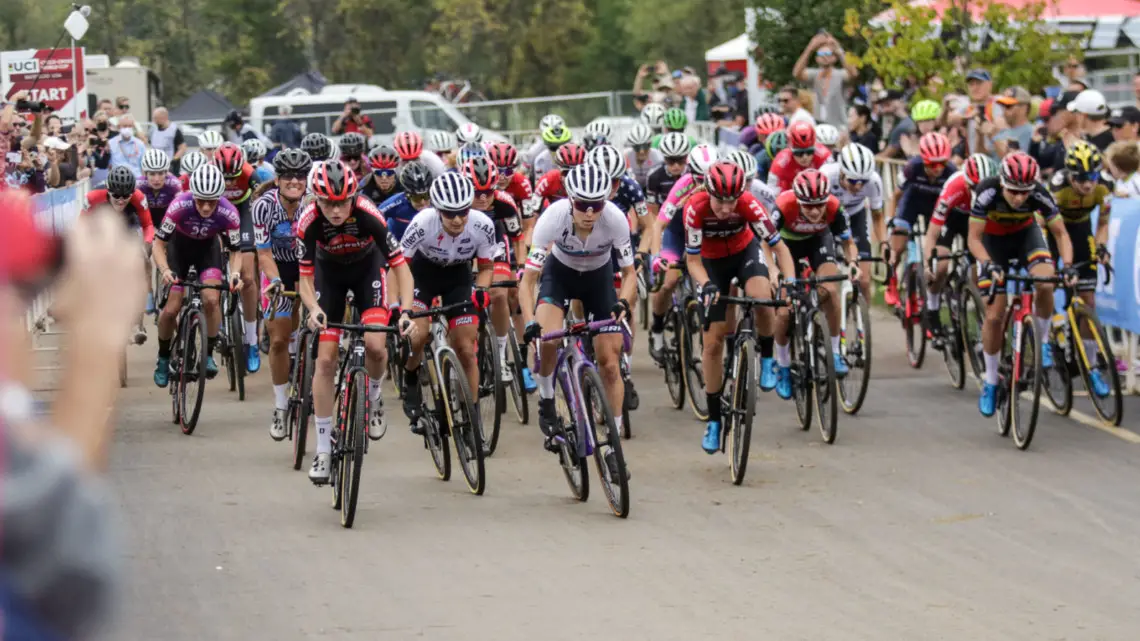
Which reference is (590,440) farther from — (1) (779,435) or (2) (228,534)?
(1) (779,435)

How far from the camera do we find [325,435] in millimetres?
10180

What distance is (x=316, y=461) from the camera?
33.4 ft

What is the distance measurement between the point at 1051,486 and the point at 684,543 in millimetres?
2608

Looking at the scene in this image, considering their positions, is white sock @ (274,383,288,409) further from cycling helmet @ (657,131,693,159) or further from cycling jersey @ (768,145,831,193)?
cycling jersey @ (768,145,831,193)

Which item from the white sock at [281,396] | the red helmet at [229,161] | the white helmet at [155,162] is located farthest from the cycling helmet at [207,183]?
the white sock at [281,396]

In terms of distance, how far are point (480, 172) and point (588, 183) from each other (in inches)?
99.7

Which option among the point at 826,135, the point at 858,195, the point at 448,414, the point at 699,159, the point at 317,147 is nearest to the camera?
the point at 448,414

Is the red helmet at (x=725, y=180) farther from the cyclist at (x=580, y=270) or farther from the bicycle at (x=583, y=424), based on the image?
the bicycle at (x=583, y=424)

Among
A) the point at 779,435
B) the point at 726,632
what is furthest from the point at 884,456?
the point at 726,632

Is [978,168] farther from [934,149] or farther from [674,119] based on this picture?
[674,119]

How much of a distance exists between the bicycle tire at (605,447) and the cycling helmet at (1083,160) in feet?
15.9

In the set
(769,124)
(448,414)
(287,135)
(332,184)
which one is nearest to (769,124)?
(769,124)

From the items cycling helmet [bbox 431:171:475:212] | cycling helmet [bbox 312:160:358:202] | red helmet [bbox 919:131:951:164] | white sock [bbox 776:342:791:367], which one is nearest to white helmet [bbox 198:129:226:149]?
red helmet [bbox 919:131:951:164]

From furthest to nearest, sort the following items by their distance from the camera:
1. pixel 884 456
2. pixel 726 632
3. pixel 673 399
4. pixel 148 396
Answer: pixel 148 396
pixel 673 399
pixel 884 456
pixel 726 632
